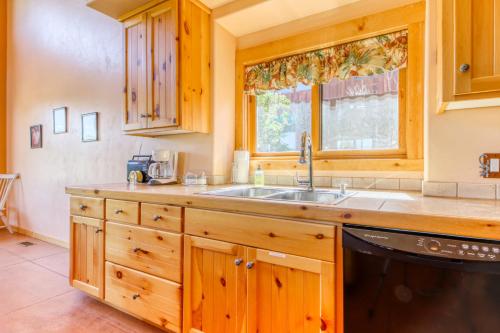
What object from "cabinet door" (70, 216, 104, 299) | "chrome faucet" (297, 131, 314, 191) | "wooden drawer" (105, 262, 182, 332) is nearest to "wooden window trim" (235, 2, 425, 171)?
"chrome faucet" (297, 131, 314, 191)

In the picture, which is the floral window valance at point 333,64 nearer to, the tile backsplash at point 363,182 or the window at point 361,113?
the window at point 361,113

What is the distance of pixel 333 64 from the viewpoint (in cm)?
185

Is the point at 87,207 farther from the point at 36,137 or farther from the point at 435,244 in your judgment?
the point at 36,137

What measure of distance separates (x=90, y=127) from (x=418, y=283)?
3220mm

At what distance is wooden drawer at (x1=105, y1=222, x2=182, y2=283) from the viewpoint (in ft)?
4.89

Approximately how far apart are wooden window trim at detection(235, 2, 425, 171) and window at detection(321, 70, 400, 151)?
0.15 ft

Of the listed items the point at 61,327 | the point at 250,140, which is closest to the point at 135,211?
the point at 61,327

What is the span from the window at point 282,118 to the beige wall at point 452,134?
83cm

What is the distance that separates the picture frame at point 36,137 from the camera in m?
3.57

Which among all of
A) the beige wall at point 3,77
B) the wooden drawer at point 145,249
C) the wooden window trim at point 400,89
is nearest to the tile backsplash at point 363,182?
the wooden window trim at point 400,89

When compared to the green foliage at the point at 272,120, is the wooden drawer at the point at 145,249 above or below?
below

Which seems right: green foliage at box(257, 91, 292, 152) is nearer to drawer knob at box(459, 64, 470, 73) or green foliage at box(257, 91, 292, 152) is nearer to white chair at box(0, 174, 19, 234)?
drawer knob at box(459, 64, 470, 73)

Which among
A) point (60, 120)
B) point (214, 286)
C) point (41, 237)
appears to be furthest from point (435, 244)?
point (41, 237)

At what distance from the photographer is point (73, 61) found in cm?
315
